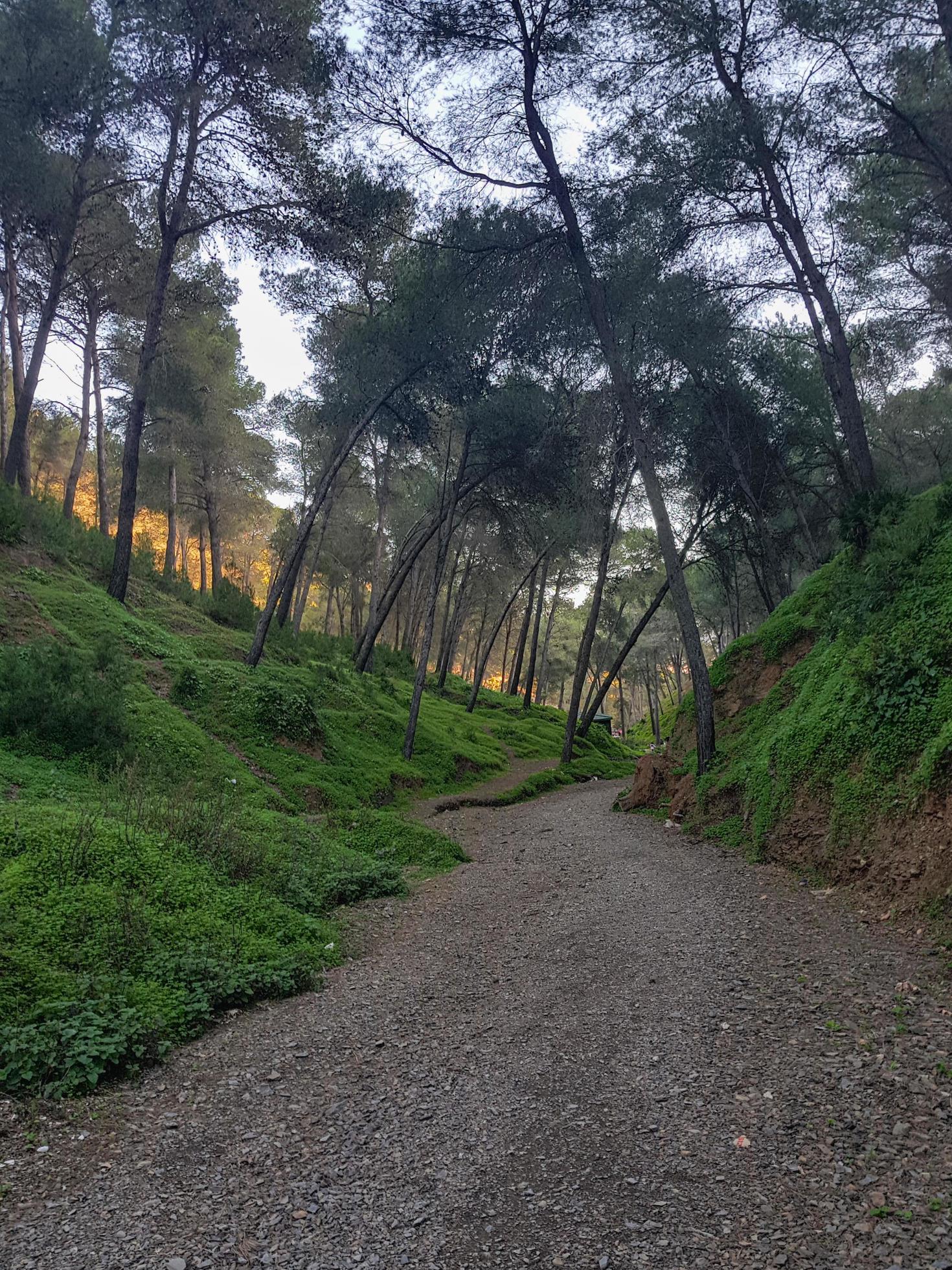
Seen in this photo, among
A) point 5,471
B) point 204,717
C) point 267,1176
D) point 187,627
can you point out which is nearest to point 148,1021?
point 267,1176

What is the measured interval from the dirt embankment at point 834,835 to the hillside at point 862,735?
0.05 ft

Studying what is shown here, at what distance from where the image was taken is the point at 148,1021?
3736mm

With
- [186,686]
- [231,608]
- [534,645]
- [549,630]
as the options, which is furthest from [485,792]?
[549,630]

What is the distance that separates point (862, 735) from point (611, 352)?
7.42 metres

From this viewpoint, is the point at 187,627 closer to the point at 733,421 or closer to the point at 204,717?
the point at 204,717

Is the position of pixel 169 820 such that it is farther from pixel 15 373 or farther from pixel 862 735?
pixel 15 373

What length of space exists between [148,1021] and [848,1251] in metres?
3.41

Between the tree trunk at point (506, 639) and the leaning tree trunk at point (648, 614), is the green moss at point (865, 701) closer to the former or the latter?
the leaning tree trunk at point (648, 614)

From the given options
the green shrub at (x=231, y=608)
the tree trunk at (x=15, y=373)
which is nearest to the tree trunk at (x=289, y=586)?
the green shrub at (x=231, y=608)

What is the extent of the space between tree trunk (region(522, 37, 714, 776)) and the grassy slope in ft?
4.74

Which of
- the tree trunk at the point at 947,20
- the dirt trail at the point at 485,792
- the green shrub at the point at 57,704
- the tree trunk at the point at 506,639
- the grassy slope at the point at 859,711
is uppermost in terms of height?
the tree trunk at the point at 947,20

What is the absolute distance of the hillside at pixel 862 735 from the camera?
522 cm

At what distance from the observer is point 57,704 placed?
322 inches

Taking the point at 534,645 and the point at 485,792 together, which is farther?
the point at 534,645
